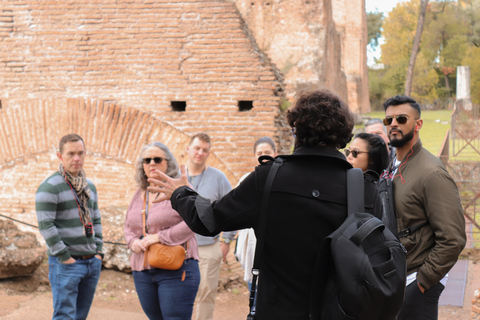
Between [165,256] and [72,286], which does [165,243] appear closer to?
[165,256]

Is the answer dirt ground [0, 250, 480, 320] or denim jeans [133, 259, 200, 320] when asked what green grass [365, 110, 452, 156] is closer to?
dirt ground [0, 250, 480, 320]

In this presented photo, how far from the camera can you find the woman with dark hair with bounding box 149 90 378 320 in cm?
226

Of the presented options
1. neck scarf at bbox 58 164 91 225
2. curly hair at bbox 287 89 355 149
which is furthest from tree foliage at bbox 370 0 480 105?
curly hair at bbox 287 89 355 149

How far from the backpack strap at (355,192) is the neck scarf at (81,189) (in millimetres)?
2982

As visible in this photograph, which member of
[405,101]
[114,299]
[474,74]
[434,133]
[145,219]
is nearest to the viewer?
[405,101]

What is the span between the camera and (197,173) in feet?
17.4

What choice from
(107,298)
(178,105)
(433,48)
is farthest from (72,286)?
(433,48)

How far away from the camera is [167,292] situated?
389 cm

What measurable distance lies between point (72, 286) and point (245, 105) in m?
4.23

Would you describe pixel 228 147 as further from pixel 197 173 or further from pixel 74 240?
pixel 74 240

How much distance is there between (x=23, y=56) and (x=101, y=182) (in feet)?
7.61

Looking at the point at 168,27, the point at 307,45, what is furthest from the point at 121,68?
the point at 307,45

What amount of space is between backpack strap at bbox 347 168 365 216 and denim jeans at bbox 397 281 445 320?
1.18 meters

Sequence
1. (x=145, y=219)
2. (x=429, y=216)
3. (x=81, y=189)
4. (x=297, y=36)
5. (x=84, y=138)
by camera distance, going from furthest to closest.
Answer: (x=297, y=36) → (x=84, y=138) → (x=81, y=189) → (x=145, y=219) → (x=429, y=216)
